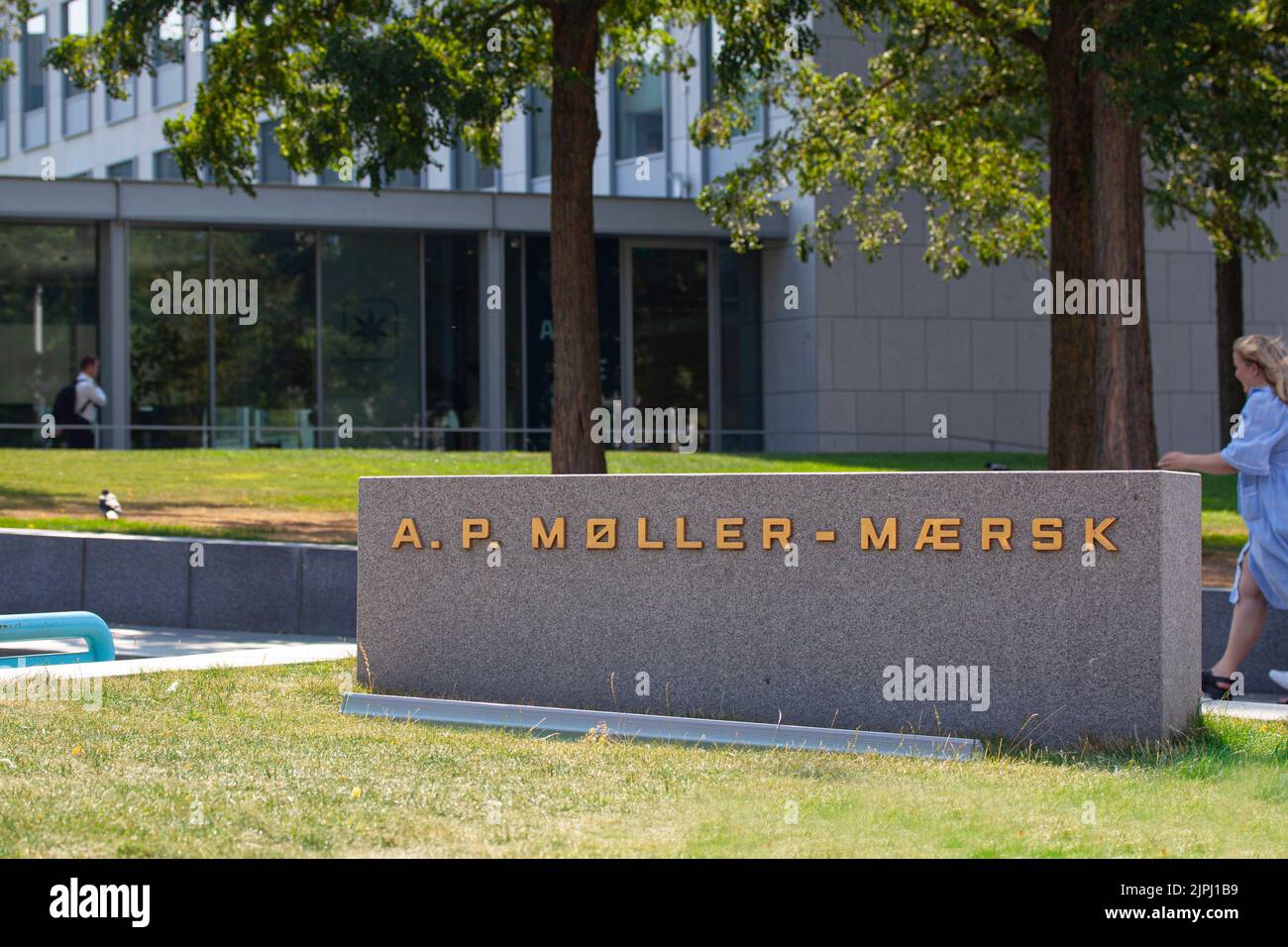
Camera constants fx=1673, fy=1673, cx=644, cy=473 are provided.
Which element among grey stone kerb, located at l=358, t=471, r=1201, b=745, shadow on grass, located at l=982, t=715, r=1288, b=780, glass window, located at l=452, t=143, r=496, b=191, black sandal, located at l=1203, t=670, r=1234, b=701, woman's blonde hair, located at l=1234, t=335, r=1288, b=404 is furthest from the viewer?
glass window, located at l=452, t=143, r=496, b=191

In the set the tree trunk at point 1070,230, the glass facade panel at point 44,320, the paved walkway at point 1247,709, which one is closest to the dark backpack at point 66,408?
the glass facade panel at point 44,320

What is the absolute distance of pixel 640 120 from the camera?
105ft

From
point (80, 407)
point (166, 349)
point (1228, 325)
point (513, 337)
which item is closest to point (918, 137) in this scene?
point (1228, 325)

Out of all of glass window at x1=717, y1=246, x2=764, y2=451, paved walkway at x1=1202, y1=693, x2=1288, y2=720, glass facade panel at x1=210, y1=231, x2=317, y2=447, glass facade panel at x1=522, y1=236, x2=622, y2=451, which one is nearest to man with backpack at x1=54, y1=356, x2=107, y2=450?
glass facade panel at x1=210, y1=231, x2=317, y2=447

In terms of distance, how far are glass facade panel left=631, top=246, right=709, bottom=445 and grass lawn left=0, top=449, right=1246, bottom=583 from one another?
5304mm

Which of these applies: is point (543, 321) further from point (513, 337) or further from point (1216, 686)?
point (1216, 686)

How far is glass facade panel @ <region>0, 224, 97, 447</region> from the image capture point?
92.7 feet

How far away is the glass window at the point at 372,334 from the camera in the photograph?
29.5 m

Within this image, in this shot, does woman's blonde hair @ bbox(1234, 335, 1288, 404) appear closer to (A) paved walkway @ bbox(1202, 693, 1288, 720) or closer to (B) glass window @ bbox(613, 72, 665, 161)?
(A) paved walkway @ bbox(1202, 693, 1288, 720)

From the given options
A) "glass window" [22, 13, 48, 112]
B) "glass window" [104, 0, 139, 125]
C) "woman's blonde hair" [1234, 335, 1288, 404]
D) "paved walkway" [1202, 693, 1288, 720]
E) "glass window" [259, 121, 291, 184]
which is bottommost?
"paved walkway" [1202, 693, 1288, 720]

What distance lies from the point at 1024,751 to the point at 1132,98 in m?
7.68

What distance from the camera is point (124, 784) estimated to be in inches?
237

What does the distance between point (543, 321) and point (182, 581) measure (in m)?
17.3
